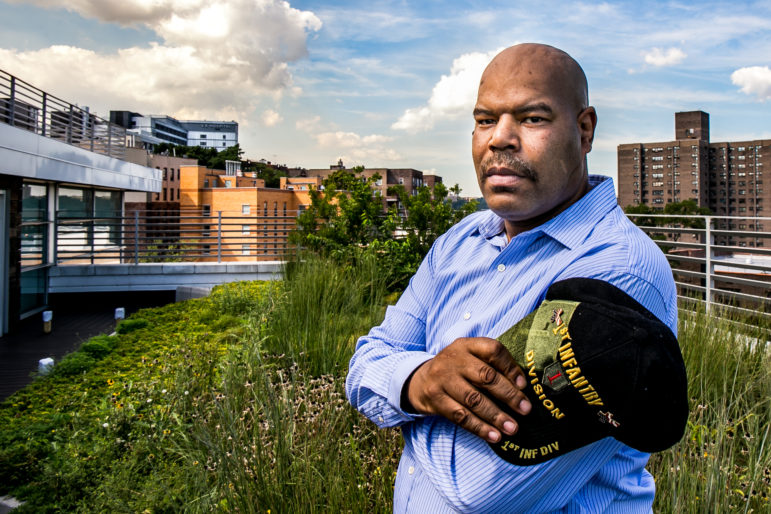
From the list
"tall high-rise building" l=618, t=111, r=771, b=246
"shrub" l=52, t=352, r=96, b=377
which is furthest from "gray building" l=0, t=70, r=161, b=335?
"tall high-rise building" l=618, t=111, r=771, b=246

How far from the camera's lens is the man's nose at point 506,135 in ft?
3.51

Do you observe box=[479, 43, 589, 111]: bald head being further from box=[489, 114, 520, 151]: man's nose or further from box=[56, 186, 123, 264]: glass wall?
box=[56, 186, 123, 264]: glass wall

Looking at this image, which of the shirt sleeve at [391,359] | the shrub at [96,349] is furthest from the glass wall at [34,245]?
the shirt sleeve at [391,359]

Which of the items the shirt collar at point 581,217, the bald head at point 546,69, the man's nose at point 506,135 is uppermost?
the bald head at point 546,69

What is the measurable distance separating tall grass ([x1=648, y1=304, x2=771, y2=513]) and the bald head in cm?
150

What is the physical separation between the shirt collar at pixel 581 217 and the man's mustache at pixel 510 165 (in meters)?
0.09

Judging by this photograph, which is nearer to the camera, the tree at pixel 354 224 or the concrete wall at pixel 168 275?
the tree at pixel 354 224

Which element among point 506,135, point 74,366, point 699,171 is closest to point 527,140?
point 506,135

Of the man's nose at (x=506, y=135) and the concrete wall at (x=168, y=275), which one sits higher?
the man's nose at (x=506, y=135)

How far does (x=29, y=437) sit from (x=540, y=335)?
5.10m

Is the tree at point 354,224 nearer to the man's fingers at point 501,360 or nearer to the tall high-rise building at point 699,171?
the man's fingers at point 501,360

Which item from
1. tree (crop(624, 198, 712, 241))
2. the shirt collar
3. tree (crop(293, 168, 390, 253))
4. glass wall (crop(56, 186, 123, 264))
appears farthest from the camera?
glass wall (crop(56, 186, 123, 264))

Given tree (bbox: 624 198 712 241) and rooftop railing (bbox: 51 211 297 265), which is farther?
rooftop railing (bbox: 51 211 297 265)

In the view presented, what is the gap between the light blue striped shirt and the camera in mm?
909
